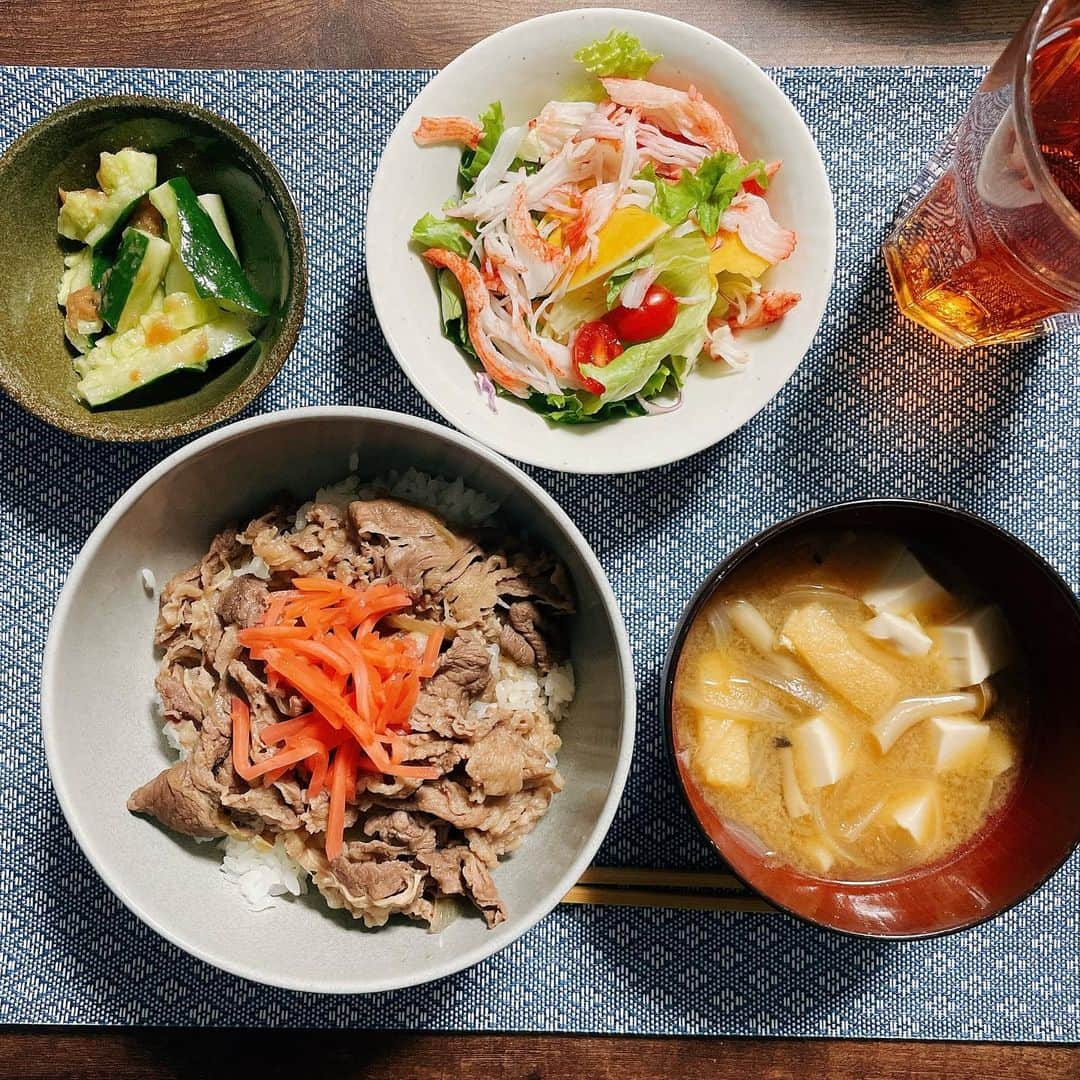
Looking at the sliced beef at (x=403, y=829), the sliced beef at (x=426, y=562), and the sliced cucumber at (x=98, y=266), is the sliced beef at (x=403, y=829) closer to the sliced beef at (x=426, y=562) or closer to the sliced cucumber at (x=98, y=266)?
the sliced beef at (x=426, y=562)

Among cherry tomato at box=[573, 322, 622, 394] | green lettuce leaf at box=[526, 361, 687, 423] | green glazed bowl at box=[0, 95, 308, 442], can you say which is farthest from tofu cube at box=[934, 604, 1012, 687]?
green glazed bowl at box=[0, 95, 308, 442]

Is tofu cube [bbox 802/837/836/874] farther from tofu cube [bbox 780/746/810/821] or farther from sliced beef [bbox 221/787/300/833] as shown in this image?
sliced beef [bbox 221/787/300/833]

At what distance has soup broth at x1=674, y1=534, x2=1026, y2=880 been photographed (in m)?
1.78

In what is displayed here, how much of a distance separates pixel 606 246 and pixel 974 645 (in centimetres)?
99

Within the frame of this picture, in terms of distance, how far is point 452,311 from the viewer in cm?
180

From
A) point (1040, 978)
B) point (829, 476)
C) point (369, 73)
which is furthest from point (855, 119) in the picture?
point (1040, 978)

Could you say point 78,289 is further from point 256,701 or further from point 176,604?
point 256,701

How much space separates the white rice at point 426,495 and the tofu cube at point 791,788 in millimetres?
701

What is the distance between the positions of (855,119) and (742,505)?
819 mm

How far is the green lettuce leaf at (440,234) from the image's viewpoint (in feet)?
5.82

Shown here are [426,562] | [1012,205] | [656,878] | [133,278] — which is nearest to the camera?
[1012,205]

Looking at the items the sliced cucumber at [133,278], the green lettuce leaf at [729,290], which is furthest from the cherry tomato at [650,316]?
the sliced cucumber at [133,278]

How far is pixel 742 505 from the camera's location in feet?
6.50

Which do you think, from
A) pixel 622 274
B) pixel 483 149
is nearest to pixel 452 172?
pixel 483 149
